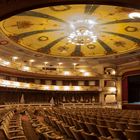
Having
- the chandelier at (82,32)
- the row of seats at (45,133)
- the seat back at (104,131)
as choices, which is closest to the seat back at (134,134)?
the seat back at (104,131)

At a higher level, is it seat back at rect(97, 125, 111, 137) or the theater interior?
the theater interior

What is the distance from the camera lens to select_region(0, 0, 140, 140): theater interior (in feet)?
28.6

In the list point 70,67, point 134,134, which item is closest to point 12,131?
point 134,134

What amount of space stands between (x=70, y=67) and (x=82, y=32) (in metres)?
13.2

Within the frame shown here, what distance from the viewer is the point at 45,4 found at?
6.64 meters

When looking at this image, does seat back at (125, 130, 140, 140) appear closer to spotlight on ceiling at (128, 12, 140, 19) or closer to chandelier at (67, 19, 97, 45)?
spotlight on ceiling at (128, 12, 140, 19)

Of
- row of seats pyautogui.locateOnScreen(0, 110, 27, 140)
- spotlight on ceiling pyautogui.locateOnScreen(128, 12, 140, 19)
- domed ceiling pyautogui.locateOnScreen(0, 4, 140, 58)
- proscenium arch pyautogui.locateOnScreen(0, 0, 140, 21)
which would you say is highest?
domed ceiling pyautogui.locateOnScreen(0, 4, 140, 58)

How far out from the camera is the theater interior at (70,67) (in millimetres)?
8723

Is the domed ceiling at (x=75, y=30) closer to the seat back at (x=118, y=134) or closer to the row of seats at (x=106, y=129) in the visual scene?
the row of seats at (x=106, y=129)

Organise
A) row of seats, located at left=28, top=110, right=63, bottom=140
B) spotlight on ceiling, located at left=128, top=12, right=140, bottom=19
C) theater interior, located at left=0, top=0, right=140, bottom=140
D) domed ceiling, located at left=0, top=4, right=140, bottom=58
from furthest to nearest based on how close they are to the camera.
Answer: domed ceiling, located at left=0, top=4, right=140, bottom=58
spotlight on ceiling, located at left=128, top=12, right=140, bottom=19
theater interior, located at left=0, top=0, right=140, bottom=140
row of seats, located at left=28, top=110, right=63, bottom=140

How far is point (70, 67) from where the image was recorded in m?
32.0

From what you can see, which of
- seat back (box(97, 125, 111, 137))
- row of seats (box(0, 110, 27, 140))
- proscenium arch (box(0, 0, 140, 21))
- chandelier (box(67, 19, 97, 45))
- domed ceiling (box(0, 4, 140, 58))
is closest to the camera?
row of seats (box(0, 110, 27, 140))

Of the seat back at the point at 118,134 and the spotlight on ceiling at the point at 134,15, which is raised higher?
the spotlight on ceiling at the point at 134,15

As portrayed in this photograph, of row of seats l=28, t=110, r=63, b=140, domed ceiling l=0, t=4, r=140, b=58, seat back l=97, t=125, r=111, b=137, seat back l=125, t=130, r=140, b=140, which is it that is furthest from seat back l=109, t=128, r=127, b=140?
domed ceiling l=0, t=4, r=140, b=58
